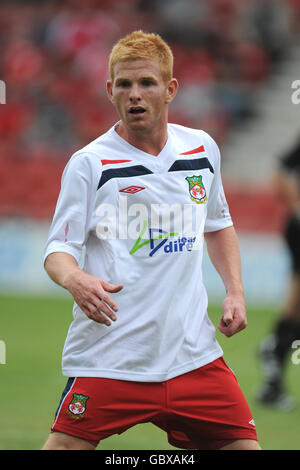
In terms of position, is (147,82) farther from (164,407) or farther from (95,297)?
(164,407)

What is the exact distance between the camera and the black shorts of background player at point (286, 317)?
7.18 m

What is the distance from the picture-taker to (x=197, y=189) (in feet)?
12.1

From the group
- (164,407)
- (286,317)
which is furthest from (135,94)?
(286,317)

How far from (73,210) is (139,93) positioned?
0.54 meters

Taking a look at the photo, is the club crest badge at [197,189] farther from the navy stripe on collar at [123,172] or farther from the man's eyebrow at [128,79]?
the man's eyebrow at [128,79]

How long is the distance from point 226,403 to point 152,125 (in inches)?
46.4

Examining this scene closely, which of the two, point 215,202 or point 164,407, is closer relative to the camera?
point 164,407

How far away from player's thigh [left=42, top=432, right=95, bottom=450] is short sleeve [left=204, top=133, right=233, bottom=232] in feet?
3.57

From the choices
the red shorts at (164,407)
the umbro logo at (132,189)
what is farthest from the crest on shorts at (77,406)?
the umbro logo at (132,189)

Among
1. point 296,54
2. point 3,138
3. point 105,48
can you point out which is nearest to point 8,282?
point 3,138

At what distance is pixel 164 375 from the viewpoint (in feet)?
11.6

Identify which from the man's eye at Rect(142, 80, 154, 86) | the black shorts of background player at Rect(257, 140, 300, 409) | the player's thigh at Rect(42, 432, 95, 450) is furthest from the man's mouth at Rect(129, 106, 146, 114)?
the black shorts of background player at Rect(257, 140, 300, 409)

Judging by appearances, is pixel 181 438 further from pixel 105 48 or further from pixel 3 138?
pixel 105 48

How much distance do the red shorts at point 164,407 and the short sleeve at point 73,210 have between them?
54 cm
